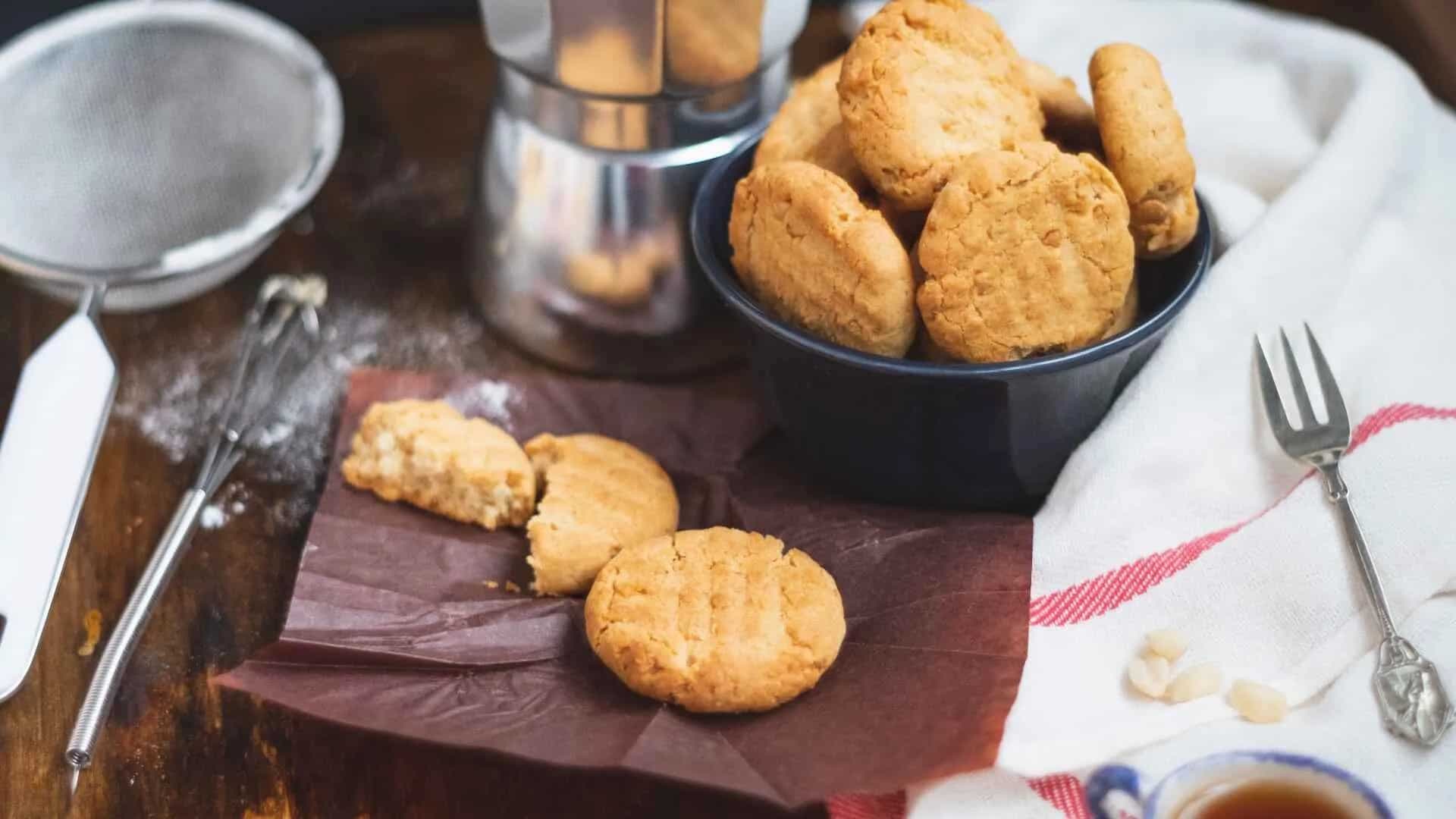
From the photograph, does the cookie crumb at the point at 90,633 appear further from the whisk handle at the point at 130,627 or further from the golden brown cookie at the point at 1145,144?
the golden brown cookie at the point at 1145,144

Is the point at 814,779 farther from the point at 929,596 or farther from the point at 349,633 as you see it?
the point at 349,633

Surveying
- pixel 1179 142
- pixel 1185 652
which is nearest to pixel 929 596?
pixel 1185 652

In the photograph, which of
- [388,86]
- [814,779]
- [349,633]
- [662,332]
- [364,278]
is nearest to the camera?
[814,779]

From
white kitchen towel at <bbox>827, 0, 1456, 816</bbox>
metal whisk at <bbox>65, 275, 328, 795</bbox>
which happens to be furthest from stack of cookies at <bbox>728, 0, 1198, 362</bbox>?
metal whisk at <bbox>65, 275, 328, 795</bbox>

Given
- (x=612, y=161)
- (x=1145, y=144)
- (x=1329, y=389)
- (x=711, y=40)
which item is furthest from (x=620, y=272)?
(x=1329, y=389)

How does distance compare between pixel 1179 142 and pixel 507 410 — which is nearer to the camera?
pixel 1179 142

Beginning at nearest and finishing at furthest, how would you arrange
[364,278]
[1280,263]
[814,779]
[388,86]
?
[814,779]
[1280,263]
[364,278]
[388,86]

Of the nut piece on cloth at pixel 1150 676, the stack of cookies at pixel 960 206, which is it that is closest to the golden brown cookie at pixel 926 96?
the stack of cookies at pixel 960 206

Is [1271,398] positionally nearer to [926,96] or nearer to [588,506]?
[926,96]
